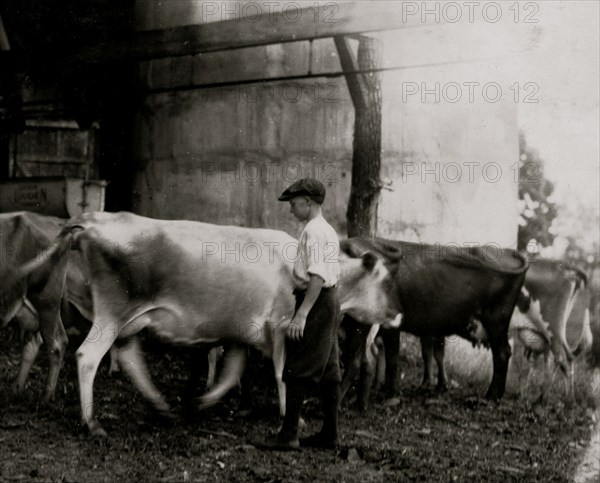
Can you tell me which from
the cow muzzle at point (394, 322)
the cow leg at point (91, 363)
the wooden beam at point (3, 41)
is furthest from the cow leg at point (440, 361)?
the wooden beam at point (3, 41)

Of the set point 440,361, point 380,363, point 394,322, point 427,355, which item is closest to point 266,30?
point 394,322

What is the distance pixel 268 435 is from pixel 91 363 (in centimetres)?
134

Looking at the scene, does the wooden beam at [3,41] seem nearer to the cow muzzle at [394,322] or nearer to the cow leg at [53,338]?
the cow leg at [53,338]

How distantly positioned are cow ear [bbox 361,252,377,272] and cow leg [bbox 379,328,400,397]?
3.90 feet

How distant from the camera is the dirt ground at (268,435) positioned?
5277 mm

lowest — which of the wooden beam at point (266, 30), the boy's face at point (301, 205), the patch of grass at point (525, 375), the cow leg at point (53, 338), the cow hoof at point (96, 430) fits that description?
the patch of grass at point (525, 375)

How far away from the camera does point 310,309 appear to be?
219 inches

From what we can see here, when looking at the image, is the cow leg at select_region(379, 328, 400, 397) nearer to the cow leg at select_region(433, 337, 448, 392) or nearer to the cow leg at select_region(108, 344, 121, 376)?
the cow leg at select_region(433, 337, 448, 392)

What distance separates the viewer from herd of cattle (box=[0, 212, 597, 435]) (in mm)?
6309

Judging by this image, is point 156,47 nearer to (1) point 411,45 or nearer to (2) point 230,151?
(2) point 230,151

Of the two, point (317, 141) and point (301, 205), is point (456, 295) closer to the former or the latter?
point (317, 141)

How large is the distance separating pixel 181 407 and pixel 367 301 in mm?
1880

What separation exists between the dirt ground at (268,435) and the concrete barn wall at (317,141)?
3.29 meters

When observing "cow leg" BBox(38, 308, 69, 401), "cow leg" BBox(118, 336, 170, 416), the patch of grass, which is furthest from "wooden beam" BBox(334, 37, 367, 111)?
"cow leg" BBox(118, 336, 170, 416)
